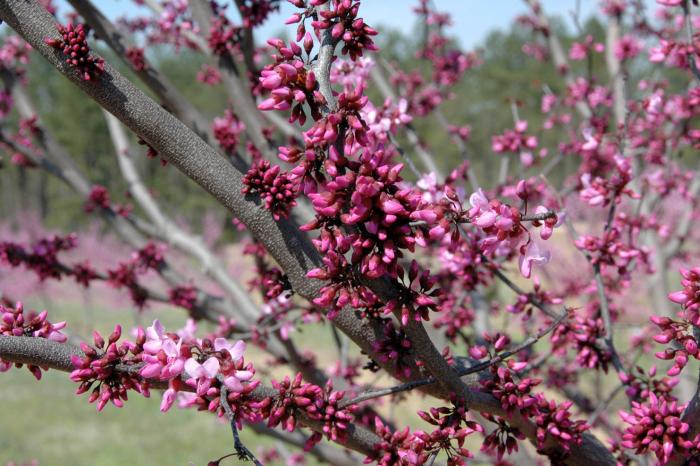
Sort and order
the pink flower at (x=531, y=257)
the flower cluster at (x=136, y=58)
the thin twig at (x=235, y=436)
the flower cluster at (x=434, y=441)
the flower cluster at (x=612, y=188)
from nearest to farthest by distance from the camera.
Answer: the thin twig at (x=235, y=436), the pink flower at (x=531, y=257), the flower cluster at (x=434, y=441), the flower cluster at (x=612, y=188), the flower cluster at (x=136, y=58)

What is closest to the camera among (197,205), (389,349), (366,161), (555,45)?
(366,161)

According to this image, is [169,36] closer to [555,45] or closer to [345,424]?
[555,45]

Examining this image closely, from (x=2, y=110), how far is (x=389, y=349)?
4655 mm

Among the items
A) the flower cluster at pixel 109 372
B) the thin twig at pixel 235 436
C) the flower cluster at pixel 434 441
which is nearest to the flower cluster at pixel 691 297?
the flower cluster at pixel 434 441

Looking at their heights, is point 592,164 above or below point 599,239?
above

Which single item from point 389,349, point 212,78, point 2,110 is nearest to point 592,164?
point 212,78

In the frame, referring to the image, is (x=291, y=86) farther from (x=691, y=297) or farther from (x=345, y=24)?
(x=691, y=297)

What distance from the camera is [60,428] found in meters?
11.1

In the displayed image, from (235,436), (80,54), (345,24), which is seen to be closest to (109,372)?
(235,436)

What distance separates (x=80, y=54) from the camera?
155 cm

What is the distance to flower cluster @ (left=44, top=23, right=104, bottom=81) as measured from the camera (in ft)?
5.07

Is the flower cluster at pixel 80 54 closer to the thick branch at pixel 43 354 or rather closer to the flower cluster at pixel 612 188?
the thick branch at pixel 43 354

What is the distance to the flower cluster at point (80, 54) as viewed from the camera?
5.07 ft

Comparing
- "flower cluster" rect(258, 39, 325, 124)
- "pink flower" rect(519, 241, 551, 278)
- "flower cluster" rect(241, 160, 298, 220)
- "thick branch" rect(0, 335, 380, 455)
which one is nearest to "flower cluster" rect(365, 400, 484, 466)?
"thick branch" rect(0, 335, 380, 455)
